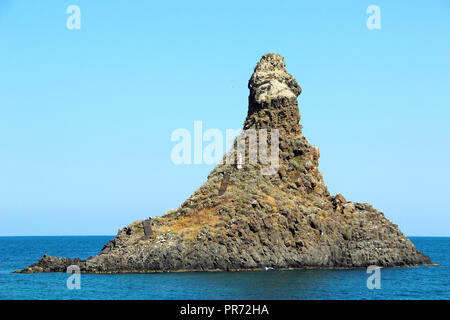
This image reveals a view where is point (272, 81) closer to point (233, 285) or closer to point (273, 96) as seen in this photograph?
point (273, 96)

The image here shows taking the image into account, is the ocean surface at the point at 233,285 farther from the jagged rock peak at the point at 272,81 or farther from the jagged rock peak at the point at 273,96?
the jagged rock peak at the point at 272,81

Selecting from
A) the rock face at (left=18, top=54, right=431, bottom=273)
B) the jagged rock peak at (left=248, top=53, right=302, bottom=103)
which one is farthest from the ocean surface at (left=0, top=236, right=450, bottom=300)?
the jagged rock peak at (left=248, top=53, right=302, bottom=103)

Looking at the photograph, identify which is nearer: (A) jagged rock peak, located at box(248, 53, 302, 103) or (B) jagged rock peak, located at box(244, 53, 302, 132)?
(B) jagged rock peak, located at box(244, 53, 302, 132)

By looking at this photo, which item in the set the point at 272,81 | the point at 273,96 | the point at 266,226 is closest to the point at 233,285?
the point at 266,226

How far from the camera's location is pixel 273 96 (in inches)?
3994

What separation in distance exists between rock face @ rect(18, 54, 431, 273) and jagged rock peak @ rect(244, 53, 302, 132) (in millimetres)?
172

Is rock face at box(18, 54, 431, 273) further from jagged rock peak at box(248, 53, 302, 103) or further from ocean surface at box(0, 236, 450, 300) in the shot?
ocean surface at box(0, 236, 450, 300)

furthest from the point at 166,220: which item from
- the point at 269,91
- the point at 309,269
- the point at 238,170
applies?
the point at 269,91

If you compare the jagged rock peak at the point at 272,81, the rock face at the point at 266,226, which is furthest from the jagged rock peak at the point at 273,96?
the rock face at the point at 266,226

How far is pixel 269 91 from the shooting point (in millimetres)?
102375

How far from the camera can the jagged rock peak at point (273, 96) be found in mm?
100438

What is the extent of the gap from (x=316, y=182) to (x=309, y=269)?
17.5m

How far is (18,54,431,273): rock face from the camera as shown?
82.6 meters
